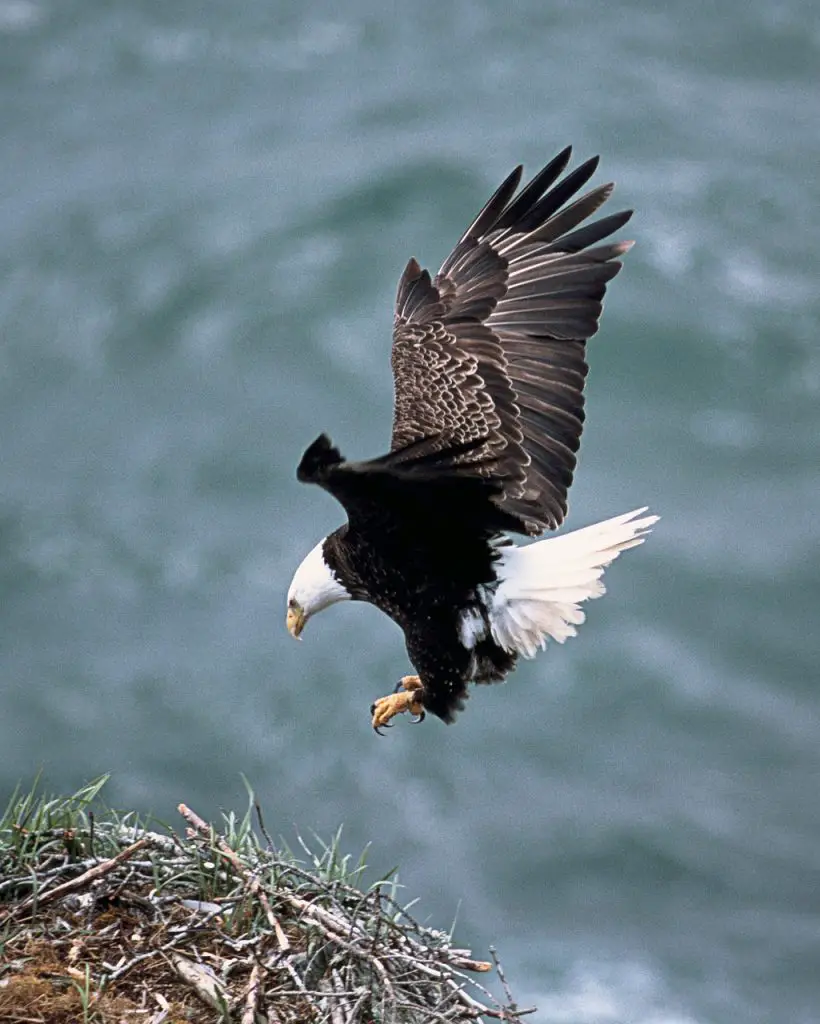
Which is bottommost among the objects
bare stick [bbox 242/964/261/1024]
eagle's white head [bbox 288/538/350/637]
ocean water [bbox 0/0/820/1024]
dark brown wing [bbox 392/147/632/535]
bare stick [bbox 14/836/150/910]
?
bare stick [bbox 242/964/261/1024]

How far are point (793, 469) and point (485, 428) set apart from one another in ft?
26.8

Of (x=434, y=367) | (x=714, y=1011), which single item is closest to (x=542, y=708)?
(x=714, y=1011)

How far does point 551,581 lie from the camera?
234 inches

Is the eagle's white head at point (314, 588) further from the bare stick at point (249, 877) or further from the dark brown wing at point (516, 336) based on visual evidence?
the bare stick at point (249, 877)

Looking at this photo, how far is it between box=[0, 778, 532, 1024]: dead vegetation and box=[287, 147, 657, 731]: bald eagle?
0.92 meters

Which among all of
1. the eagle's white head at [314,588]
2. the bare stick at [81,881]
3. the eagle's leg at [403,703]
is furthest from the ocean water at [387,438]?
the bare stick at [81,881]

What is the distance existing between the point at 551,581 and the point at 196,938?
1.59m

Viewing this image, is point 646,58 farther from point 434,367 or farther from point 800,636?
point 434,367

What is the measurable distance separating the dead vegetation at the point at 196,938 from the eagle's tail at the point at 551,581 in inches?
37.6

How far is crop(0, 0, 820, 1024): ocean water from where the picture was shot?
12.3m

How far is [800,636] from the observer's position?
13125 millimetres

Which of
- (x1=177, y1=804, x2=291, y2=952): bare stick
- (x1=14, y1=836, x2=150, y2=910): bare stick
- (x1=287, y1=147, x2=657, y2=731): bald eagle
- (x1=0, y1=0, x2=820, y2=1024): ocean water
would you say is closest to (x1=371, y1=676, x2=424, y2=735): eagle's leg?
(x1=287, y1=147, x2=657, y2=731): bald eagle

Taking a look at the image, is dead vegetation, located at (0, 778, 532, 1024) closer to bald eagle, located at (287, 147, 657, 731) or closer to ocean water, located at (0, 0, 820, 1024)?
bald eagle, located at (287, 147, 657, 731)

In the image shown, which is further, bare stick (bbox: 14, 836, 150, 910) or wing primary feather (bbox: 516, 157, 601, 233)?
wing primary feather (bbox: 516, 157, 601, 233)
